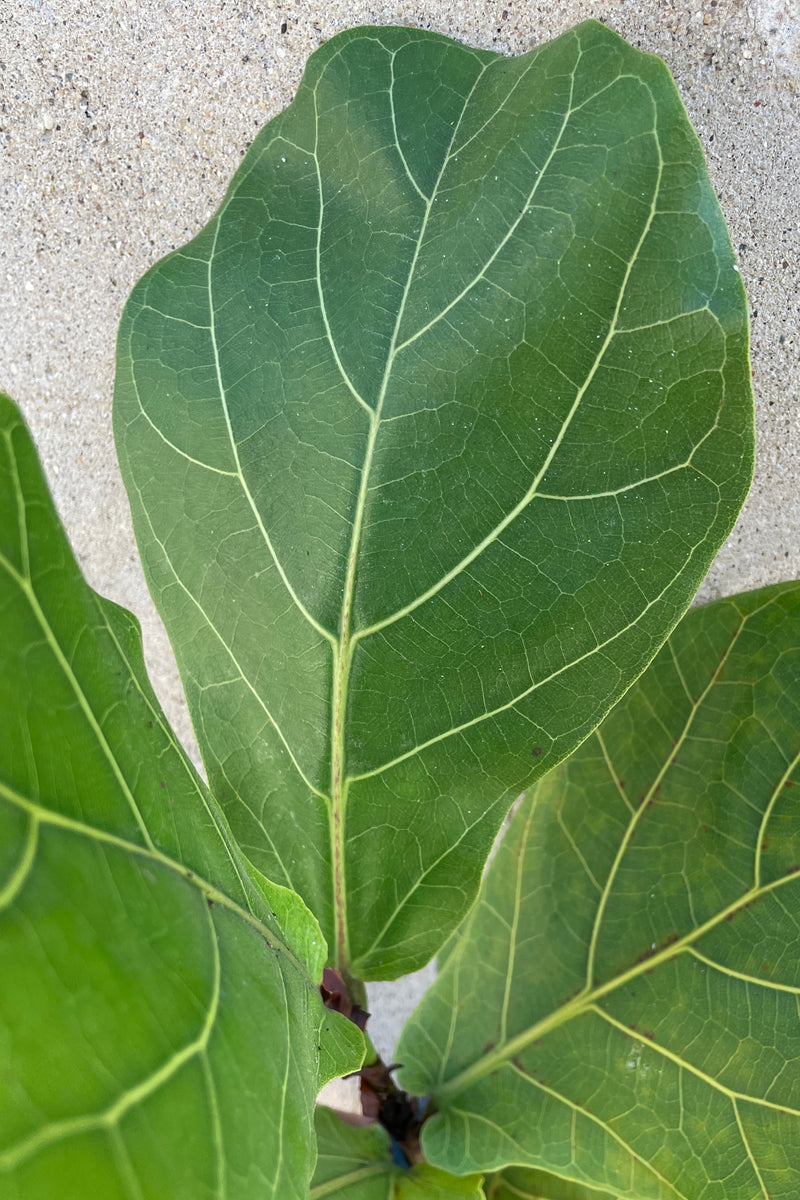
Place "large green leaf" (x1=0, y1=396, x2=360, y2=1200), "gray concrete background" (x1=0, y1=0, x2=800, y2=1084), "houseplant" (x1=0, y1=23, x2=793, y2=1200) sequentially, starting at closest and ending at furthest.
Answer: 1. "large green leaf" (x1=0, y1=396, x2=360, y2=1200)
2. "houseplant" (x1=0, y1=23, x2=793, y2=1200)
3. "gray concrete background" (x1=0, y1=0, x2=800, y2=1084)

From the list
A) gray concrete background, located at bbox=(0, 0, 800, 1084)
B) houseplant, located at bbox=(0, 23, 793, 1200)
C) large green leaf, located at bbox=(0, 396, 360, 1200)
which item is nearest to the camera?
large green leaf, located at bbox=(0, 396, 360, 1200)

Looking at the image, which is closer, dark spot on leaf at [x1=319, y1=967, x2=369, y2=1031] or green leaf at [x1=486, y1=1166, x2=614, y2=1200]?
dark spot on leaf at [x1=319, y1=967, x2=369, y2=1031]

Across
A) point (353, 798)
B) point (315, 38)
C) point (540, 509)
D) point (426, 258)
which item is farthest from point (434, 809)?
point (315, 38)

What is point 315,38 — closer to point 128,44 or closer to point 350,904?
point 128,44

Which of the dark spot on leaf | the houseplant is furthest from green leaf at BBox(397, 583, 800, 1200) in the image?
the dark spot on leaf

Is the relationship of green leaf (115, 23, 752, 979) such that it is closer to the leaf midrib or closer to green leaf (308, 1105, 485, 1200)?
the leaf midrib

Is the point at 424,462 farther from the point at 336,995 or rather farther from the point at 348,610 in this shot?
the point at 336,995

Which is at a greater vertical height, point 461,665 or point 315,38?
point 315,38
